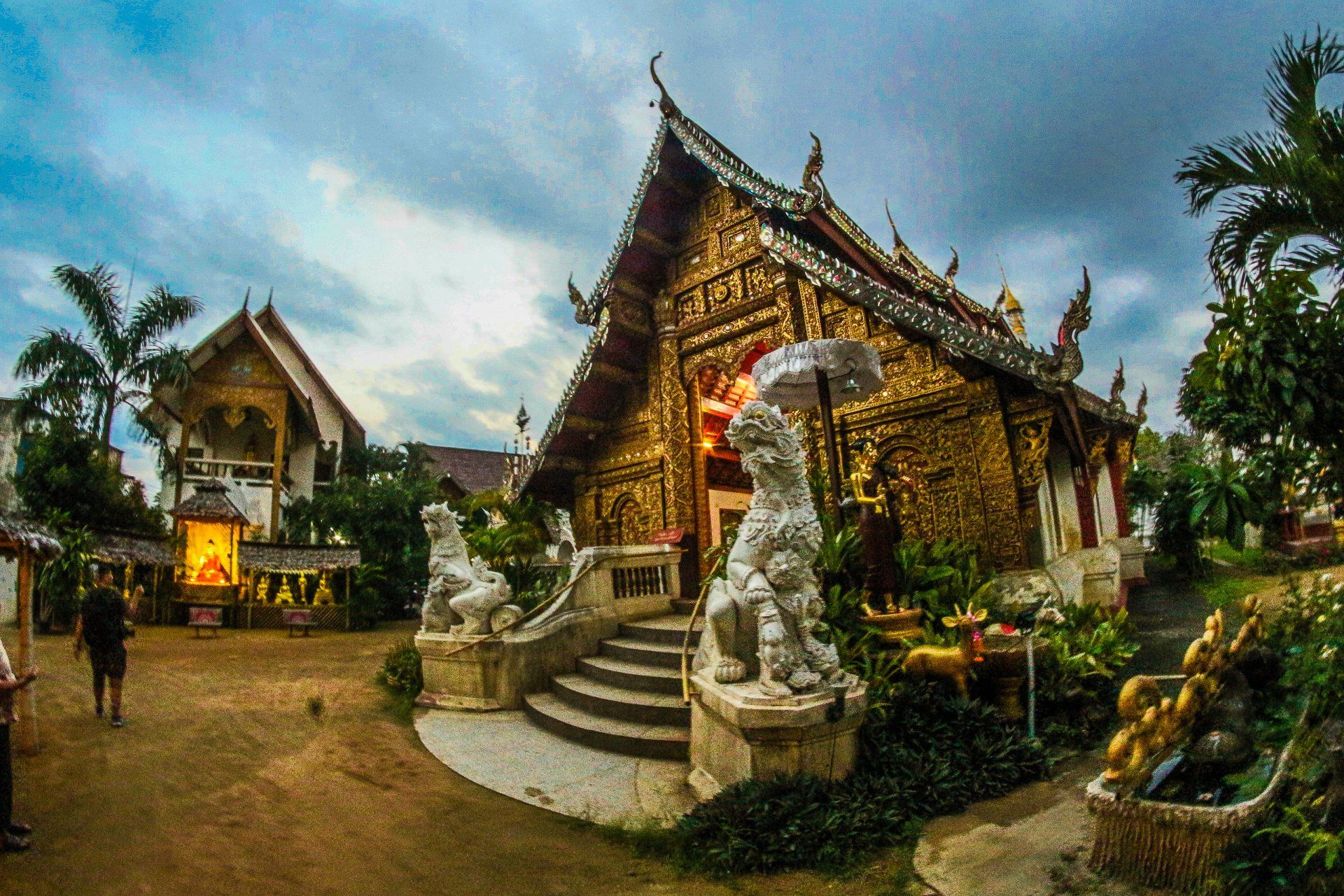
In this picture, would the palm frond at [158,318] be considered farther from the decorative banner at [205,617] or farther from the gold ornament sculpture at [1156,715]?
the gold ornament sculpture at [1156,715]

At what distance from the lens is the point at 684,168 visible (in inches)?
384

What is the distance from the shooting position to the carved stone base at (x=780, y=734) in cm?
347

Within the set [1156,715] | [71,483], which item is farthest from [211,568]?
[1156,715]

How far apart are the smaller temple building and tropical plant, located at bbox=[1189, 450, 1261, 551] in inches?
768

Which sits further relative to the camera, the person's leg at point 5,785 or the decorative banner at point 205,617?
the decorative banner at point 205,617

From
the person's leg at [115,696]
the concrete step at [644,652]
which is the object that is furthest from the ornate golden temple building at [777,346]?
the person's leg at [115,696]

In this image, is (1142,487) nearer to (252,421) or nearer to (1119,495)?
(1119,495)

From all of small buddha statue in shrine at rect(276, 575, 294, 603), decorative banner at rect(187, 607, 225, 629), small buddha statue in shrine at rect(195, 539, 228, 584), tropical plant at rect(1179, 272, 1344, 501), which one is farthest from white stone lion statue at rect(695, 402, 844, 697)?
small buddha statue in shrine at rect(195, 539, 228, 584)

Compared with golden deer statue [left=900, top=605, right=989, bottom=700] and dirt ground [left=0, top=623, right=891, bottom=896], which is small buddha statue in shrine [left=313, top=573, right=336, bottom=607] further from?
golden deer statue [left=900, top=605, right=989, bottom=700]

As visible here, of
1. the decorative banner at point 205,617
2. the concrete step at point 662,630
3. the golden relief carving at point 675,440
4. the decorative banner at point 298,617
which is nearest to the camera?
A: the concrete step at point 662,630

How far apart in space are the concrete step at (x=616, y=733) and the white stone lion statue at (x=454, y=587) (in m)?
1.24

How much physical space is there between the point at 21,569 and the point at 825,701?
19.8 feet

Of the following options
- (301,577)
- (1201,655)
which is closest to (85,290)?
(301,577)

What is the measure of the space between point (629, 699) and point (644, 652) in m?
0.82
